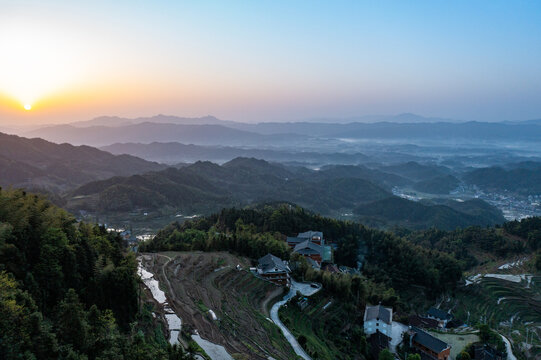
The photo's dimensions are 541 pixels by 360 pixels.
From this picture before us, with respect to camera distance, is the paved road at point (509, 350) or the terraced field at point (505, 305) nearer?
the paved road at point (509, 350)

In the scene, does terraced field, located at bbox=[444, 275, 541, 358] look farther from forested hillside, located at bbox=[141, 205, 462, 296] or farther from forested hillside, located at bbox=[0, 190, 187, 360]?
forested hillside, located at bbox=[0, 190, 187, 360]

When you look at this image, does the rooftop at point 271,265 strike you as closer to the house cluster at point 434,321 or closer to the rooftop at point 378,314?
the rooftop at point 378,314

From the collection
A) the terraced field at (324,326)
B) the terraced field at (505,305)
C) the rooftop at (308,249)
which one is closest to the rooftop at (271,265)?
the terraced field at (324,326)

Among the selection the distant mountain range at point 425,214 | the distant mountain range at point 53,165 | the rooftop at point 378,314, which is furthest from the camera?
the distant mountain range at point 53,165

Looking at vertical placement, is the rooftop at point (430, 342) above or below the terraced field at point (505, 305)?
above

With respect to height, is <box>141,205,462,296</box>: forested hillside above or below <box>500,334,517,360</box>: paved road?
above

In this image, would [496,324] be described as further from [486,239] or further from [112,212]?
[112,212]

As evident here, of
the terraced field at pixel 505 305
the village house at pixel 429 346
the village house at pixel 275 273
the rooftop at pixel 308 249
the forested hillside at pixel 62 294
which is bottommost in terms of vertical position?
the terraced field at pixel 505 305

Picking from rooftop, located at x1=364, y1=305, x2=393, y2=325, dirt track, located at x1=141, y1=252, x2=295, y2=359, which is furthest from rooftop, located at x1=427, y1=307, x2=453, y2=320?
dirt track, located at x1=141, y1=252, x2=295, y2=359
